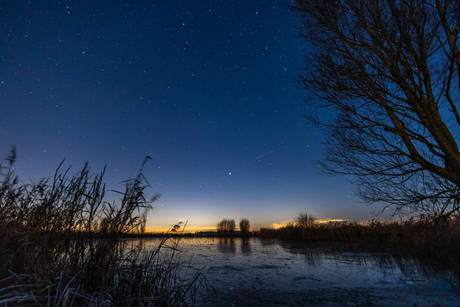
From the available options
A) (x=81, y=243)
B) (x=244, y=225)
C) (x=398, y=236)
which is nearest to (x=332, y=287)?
(x=81, y=243)

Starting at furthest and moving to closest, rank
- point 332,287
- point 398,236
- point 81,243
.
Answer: point 398,236 → point 332,287 → point 81,243

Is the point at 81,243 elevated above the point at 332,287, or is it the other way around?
the point at 81,243

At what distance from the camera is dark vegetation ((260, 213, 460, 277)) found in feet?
25.3

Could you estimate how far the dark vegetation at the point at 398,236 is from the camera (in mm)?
7723

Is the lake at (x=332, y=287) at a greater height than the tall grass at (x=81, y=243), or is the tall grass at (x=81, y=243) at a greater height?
the tall grass at (x=81, y=243)

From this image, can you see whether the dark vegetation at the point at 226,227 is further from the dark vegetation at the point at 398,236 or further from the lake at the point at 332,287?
the lake at the point at 332,287

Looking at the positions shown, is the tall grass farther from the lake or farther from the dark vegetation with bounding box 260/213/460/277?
the dark vegetation with bounding box 260/213/460/277

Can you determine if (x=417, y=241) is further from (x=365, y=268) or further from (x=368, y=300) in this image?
(x=368, y=300)

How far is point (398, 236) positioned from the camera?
15008 millimetres

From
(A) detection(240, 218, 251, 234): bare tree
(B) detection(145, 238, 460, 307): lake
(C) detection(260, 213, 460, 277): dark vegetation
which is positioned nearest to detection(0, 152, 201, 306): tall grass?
(B) detection(145, 238, 460, 307): lake

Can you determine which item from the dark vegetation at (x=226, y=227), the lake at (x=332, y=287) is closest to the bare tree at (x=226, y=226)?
the dark vegetation at (x=226, y=227)

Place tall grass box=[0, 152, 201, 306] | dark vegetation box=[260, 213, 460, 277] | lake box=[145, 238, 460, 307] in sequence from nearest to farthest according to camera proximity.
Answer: tall grass box=[0, 152, 201, 306]
lake box=[145, 238, 460, 307]
dark vegetation box=[260, 213, 460, 277]

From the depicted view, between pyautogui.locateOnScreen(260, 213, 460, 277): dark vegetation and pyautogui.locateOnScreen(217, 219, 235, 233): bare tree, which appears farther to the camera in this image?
pyautogui.locateOnScreen(217, 219, 235, 233): bare tree

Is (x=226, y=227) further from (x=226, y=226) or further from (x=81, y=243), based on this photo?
(x=81, y=243)
